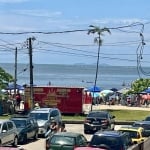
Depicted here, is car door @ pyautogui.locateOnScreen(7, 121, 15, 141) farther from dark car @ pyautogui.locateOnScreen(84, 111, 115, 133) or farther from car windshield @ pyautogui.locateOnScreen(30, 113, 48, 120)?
dark car @ pyautogui.locateOnScreen(84, 111, 115, 133)

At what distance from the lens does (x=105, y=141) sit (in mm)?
23109

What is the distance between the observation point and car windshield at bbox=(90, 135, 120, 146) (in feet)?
75.1

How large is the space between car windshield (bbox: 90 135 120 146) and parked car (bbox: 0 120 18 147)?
6203 millimetres

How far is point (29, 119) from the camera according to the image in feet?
111

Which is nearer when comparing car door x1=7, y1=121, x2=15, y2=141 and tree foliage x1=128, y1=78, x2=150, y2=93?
car door x1=7, y1=121, x2=15, y2=141

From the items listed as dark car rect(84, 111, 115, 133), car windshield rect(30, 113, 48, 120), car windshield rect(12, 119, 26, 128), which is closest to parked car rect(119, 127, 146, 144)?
car windshield rect(12, 119, 26, 128)

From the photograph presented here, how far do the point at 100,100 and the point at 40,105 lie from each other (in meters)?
22.1

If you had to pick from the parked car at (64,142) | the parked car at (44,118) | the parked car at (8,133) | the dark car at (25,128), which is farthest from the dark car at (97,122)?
the parked car at (64,142)

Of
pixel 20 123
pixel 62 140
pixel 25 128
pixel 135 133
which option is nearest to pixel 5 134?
pixel 25 128

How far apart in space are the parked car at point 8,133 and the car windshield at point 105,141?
20.4ft

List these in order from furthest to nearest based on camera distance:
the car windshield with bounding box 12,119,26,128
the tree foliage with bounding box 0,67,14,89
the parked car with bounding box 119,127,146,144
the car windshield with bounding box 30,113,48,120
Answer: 1. the tree foliage with bounding box 0,67,14,89
2. the car windshield with bounding box 30,113,48,120
3. the car windshield with bounding box 12,119,26,128
4. the parked car with bounding box 119,127,146,144

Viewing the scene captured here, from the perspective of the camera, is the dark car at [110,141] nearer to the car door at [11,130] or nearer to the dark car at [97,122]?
the car door at [11,130]

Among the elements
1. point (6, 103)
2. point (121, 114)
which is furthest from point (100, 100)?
point (6, 103)

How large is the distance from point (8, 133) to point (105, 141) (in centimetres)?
750
